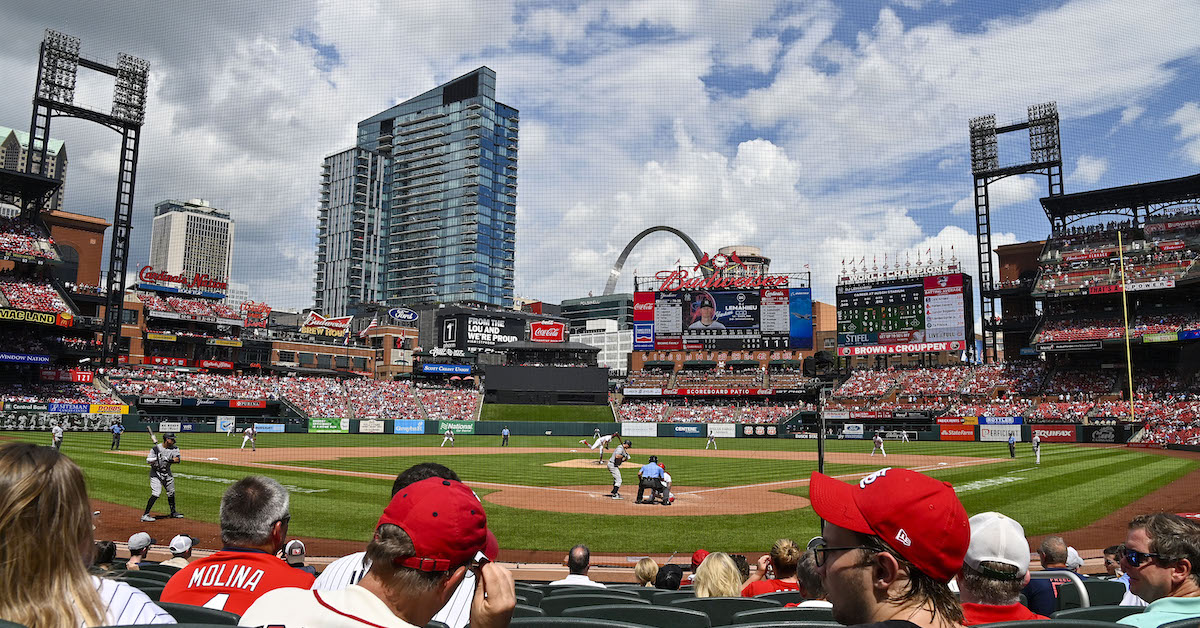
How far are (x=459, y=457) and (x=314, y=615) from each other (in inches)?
1443

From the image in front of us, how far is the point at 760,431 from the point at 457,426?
2462 cm

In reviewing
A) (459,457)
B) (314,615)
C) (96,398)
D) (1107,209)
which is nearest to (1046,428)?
(1107,209)

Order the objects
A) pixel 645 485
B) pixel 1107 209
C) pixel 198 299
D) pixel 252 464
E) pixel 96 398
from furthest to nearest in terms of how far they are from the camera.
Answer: pixel 198 299 → pixel 1107 209 → pixel 96 398 → pixel 252 464 → pixel 645 485

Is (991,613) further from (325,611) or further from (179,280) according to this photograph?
(179,280)

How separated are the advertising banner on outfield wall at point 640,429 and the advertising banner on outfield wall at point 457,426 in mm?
12498

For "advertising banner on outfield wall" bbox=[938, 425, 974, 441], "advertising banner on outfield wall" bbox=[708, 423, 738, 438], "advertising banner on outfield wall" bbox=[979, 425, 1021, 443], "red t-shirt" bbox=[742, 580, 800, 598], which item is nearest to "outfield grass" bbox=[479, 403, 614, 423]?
"advertising banner on outfield wall" bbox=[708, 423, 738, 438]

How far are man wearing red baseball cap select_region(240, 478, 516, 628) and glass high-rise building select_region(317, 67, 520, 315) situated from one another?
14641 centimetres

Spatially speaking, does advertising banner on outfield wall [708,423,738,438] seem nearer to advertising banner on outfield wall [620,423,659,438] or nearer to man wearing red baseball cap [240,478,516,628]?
advertising banner on outfield wall [620,423,659,438]

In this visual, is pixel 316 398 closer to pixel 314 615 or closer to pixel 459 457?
pixel 459 457

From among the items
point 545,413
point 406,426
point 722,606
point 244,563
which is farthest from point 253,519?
point 545,413

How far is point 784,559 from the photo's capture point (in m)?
6.74

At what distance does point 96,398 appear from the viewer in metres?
53.0

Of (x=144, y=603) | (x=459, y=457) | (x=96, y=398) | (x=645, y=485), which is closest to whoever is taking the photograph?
(x=144, y=603)

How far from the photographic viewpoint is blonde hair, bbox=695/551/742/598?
6031 mm
